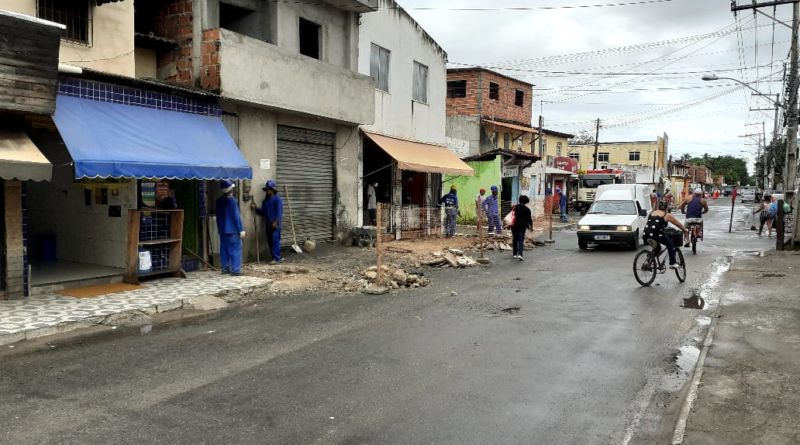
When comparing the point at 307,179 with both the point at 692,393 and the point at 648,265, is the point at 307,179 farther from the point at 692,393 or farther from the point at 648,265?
the point at 692,393

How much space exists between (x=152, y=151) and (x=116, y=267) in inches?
110

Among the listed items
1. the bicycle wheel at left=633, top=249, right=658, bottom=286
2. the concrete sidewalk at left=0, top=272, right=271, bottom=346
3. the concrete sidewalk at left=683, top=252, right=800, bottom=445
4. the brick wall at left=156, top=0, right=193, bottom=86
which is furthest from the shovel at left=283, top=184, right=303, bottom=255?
the concrete sidewalk at left=683, top=252, right=800, bottom=445

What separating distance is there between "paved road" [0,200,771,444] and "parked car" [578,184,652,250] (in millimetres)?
8924

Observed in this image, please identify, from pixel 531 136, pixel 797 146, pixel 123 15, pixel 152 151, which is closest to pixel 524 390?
pixel 152 151

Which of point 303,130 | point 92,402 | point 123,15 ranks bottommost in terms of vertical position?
point 92,402

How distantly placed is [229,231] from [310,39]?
24.3ft

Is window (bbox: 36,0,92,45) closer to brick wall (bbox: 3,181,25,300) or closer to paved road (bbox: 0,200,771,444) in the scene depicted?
brick wall (bbox: 3,181,25,300)

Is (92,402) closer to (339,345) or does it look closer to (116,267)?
(339,345)

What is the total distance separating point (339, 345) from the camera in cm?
692

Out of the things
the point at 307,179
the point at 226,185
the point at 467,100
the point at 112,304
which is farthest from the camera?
the point at 467,100

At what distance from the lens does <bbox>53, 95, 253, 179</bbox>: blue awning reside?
8.98m

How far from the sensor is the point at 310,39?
55.0 feet

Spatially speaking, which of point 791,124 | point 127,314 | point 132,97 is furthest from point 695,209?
point 127,314

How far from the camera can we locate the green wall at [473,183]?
1113 inches
